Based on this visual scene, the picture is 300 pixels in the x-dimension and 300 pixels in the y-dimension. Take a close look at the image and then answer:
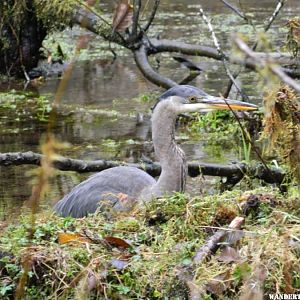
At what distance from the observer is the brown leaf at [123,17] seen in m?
10.2

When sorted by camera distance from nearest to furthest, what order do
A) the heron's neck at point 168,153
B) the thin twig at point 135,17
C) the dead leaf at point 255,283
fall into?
the dead leaf at point 255,283
the heron's neck at point 168,153
the thin twig at point 135,17

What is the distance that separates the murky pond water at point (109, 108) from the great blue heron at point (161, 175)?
67cm

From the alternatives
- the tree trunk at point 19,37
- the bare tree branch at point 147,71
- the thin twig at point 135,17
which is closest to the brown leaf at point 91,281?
the thin twig at point 135,17

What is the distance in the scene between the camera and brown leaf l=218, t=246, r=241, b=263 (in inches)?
148

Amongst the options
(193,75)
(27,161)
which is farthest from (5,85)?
(27,161)

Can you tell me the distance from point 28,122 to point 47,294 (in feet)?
21.5

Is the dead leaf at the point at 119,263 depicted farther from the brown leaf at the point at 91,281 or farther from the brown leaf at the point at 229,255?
the brown leaf at the point at 229,255

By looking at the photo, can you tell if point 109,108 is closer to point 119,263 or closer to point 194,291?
point 119,263

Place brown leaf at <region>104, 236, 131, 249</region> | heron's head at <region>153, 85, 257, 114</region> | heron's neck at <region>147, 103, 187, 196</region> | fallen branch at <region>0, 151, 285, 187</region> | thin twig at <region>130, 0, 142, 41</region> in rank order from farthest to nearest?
thin twig at <region>130, 0, 142, 41</region> → fallen branch at <region>0, 151, 285, 187</region> → heron's head at <region>153, 85, 257, 114</region> → heron's neck at <region>147, 103, 187, 196</region> → brown leaf at <region>104, 236, 131, 249</region>

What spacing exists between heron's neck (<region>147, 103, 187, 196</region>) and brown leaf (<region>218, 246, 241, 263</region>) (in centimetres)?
222

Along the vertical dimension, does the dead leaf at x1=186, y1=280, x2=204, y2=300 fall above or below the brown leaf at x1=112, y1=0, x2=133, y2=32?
above

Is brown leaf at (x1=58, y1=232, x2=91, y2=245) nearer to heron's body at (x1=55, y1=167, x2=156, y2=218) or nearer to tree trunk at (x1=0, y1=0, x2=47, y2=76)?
heron's body at (x1=55, y1=167, x2=156, y2=218)

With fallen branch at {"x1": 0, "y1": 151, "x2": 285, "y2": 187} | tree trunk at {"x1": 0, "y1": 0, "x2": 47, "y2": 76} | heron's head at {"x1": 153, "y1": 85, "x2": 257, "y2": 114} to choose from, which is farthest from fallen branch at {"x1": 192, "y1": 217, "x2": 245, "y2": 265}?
tree trunk at {"x1": 0, "y1": 0, "x2": 47, "y2": 76}

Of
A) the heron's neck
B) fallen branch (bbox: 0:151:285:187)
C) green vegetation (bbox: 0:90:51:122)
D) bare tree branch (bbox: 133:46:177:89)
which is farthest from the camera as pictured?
green vegetation (bbox: 0:90:51:122)
